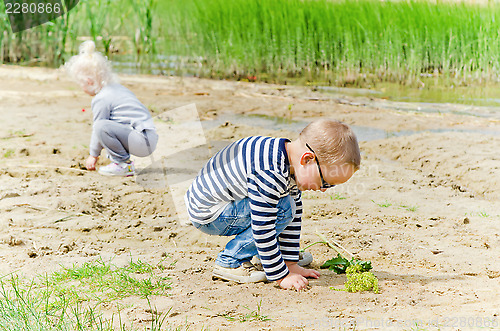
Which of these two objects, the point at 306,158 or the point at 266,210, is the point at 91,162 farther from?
the point at 306,158

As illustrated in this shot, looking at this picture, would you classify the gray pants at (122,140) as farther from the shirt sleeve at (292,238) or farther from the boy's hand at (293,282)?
the boy's hand at (293,282)

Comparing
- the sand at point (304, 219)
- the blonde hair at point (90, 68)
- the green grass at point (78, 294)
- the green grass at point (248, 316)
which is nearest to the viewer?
the green grass at point (78, 294)

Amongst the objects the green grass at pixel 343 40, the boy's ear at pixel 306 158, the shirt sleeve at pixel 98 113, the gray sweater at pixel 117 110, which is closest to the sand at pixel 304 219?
the shirt sleeve at pixel 98 113

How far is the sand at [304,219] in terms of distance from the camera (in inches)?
92.3

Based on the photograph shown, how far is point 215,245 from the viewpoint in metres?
3.23

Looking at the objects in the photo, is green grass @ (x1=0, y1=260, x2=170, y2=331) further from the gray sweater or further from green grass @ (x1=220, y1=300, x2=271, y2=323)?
the gray sweater

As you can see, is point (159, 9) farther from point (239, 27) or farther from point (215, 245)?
point (215, 245)

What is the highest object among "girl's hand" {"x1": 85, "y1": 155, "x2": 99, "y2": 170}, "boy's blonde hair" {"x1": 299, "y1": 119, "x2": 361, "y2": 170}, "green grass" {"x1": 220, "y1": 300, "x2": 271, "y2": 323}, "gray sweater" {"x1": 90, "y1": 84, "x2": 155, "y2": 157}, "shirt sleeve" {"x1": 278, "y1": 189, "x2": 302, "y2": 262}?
"boy's blonde hair" {"x1": 299, "y1": 119, "x2": 361, "y2": 170}

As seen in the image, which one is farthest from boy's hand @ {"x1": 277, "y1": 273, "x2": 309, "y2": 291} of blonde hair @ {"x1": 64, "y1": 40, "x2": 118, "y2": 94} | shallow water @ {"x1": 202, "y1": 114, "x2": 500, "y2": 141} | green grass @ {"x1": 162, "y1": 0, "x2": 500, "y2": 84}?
green grass @ {"x1": 162, "y1": 0, "x2": 500, "y2": 84}

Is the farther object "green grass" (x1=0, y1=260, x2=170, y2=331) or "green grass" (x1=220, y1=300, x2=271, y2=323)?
"green grass" (x1=220, y1=300, x2=271, y2=323)

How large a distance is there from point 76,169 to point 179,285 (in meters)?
2.21

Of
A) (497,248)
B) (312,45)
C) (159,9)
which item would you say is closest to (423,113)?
(312,45)

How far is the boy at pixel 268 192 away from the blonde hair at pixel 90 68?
203cm

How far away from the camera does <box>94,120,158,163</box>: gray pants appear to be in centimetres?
443
